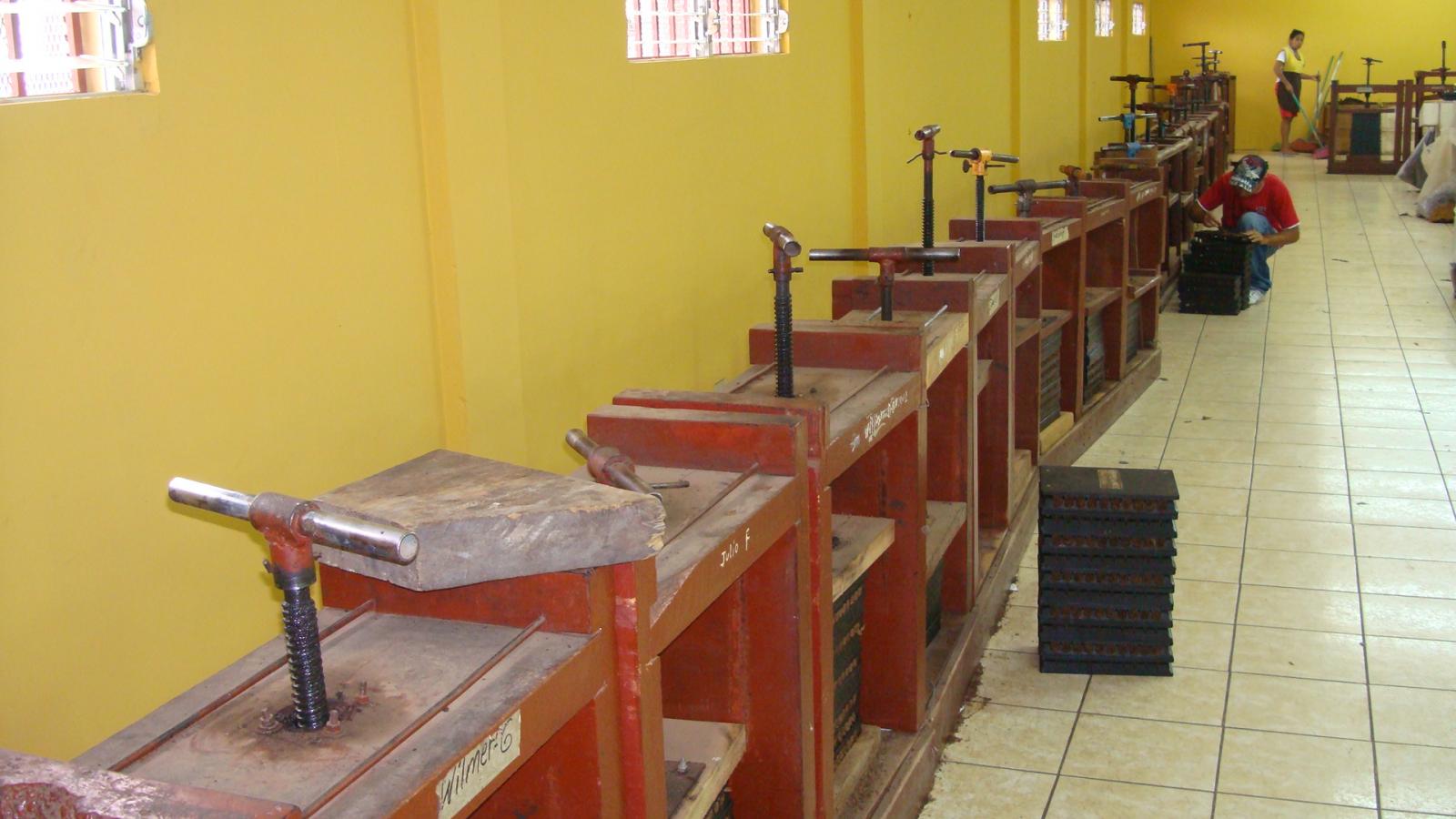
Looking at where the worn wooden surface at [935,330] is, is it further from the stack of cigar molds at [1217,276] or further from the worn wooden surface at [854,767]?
the stack of cigar molds at [1217,276]

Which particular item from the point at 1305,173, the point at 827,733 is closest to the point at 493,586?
the point at 827,733

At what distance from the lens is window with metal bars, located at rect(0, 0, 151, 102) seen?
7.84 feet

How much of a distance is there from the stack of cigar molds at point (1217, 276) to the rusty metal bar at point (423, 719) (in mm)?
9889

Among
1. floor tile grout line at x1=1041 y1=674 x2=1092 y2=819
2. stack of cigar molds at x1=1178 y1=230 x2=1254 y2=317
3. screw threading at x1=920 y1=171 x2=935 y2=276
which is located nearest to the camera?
floor tile grout line at x1=1041 y1=674 x2=1092 y2=819

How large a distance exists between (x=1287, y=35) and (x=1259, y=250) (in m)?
13.4

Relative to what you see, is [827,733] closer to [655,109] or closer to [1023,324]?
[655,109]

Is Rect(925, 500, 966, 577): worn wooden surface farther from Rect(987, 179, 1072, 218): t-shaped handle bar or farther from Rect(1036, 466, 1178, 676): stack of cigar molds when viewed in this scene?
Rect(987, 179, 1072, 218): t-shaped handle bar

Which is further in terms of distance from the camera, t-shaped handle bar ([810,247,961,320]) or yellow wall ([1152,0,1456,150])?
yellow wall ([1152,0,1456,150])

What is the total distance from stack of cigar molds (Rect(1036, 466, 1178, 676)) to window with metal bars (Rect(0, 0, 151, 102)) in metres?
3.59

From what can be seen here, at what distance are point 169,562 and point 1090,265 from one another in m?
6.80

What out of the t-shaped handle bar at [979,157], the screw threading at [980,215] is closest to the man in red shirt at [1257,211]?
the screw threading at [980,215]

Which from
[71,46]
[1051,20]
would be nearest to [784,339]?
[71,46]

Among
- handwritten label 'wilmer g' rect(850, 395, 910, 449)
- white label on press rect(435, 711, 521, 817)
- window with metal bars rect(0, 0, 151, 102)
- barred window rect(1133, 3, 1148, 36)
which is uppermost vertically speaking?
barred window rect(1133, 3, 1148, 36)

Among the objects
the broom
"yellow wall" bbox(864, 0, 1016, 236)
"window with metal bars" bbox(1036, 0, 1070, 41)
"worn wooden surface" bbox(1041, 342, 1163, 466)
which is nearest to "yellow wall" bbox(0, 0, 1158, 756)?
"yellow wall" bbox(864, 0, 1016, 236)
